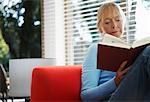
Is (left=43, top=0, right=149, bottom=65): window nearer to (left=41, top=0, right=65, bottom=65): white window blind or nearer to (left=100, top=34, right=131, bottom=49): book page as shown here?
(left=41, top=0, right=65, bottom=65): white window blind

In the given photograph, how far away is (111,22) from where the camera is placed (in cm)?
189

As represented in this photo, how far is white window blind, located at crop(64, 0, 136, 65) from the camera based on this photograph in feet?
9.31

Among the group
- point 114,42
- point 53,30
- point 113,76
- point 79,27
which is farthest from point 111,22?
point 53,30

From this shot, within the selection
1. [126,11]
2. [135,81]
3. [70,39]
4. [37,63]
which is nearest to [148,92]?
[135,81]

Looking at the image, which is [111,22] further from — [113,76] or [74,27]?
[74,27]

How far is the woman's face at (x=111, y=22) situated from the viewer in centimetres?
188

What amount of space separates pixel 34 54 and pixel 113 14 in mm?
1533

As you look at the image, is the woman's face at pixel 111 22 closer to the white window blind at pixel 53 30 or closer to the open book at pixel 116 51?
the open book at pixel 116 51

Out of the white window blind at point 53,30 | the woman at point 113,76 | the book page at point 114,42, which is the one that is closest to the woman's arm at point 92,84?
the woman at point 113,76

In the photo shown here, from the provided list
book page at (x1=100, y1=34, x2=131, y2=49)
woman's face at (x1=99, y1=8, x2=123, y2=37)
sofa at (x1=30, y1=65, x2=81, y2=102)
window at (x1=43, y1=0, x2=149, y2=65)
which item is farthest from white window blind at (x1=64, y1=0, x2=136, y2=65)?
book page at (x1=100, y1=34, x2=131, y2=49)

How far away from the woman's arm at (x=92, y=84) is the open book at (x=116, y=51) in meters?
0.13

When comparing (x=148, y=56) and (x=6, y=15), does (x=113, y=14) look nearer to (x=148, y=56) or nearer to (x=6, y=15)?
(x=148, y=56)

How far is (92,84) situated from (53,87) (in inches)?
10.4

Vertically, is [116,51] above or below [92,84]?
above
